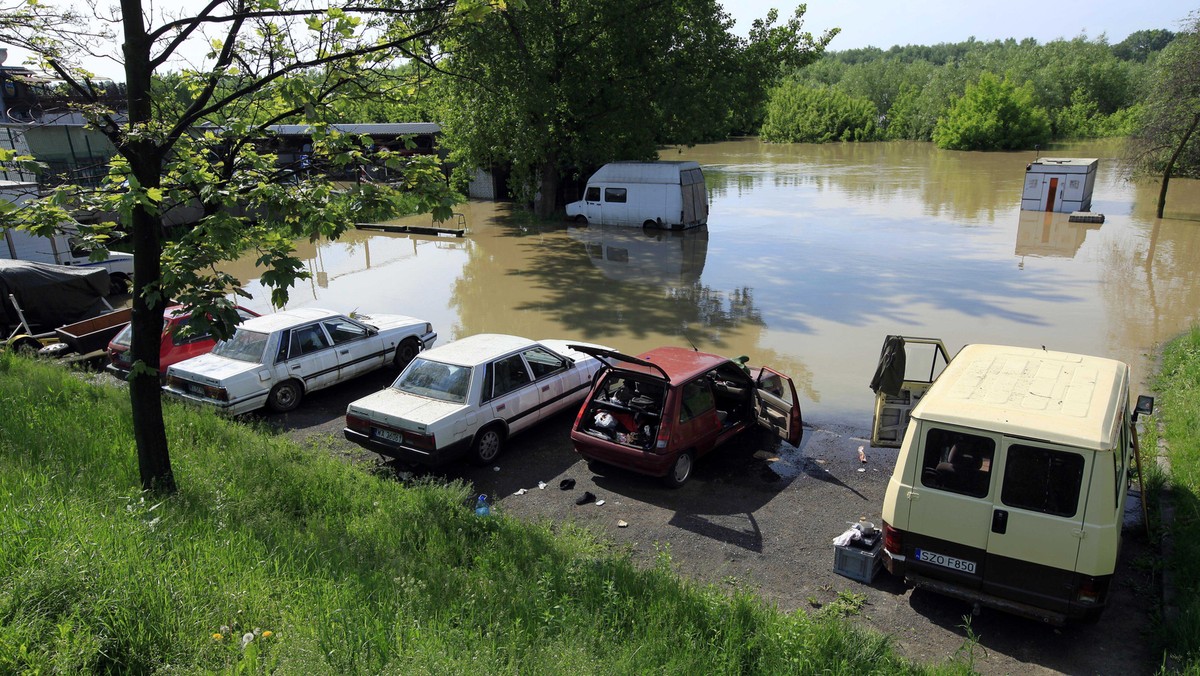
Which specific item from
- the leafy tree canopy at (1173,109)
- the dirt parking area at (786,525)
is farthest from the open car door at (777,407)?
the leafy tree canopy at (1173,109)

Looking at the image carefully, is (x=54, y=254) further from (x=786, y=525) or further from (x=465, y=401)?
(x=786, y=525)

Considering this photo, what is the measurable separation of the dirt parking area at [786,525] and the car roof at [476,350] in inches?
49.8

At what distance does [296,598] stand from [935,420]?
483 cm

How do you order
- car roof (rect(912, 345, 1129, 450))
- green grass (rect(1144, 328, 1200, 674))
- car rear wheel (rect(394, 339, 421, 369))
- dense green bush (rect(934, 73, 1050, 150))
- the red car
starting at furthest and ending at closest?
dense green bush (rect(934, 73, 1050, 150)) < car rear wheel (rect(394, 339, 421, 369)) < the red car < car roof (rect(912, 345, 1129, 450)) < green grass (rect(1144, 328, 1200, 674))

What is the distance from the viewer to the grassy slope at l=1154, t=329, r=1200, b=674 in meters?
4.95

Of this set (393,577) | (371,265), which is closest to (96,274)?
(371,265)

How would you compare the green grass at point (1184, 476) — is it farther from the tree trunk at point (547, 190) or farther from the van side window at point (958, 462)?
the tree trunk at point (547, 190)

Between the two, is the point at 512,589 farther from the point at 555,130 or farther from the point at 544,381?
the point at 555,130

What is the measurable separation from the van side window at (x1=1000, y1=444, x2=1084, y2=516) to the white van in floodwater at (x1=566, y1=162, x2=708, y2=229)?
65.6 ft

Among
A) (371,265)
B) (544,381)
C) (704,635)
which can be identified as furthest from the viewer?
(371,265)

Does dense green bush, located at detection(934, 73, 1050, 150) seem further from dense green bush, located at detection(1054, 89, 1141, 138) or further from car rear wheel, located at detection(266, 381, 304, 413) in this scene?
car rear wheel, located at detection(266, 381, 304, 413)

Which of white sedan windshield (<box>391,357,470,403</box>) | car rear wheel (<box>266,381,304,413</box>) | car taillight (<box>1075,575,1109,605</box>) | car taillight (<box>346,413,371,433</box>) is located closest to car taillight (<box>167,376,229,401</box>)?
car rear wheel (<box>266,381,304,413</box>)

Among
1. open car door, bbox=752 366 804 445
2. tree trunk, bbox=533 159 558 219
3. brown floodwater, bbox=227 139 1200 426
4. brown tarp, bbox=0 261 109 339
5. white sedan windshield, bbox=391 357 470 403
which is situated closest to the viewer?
open car door, bbox=752 366 804 445

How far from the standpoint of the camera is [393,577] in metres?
4.88
